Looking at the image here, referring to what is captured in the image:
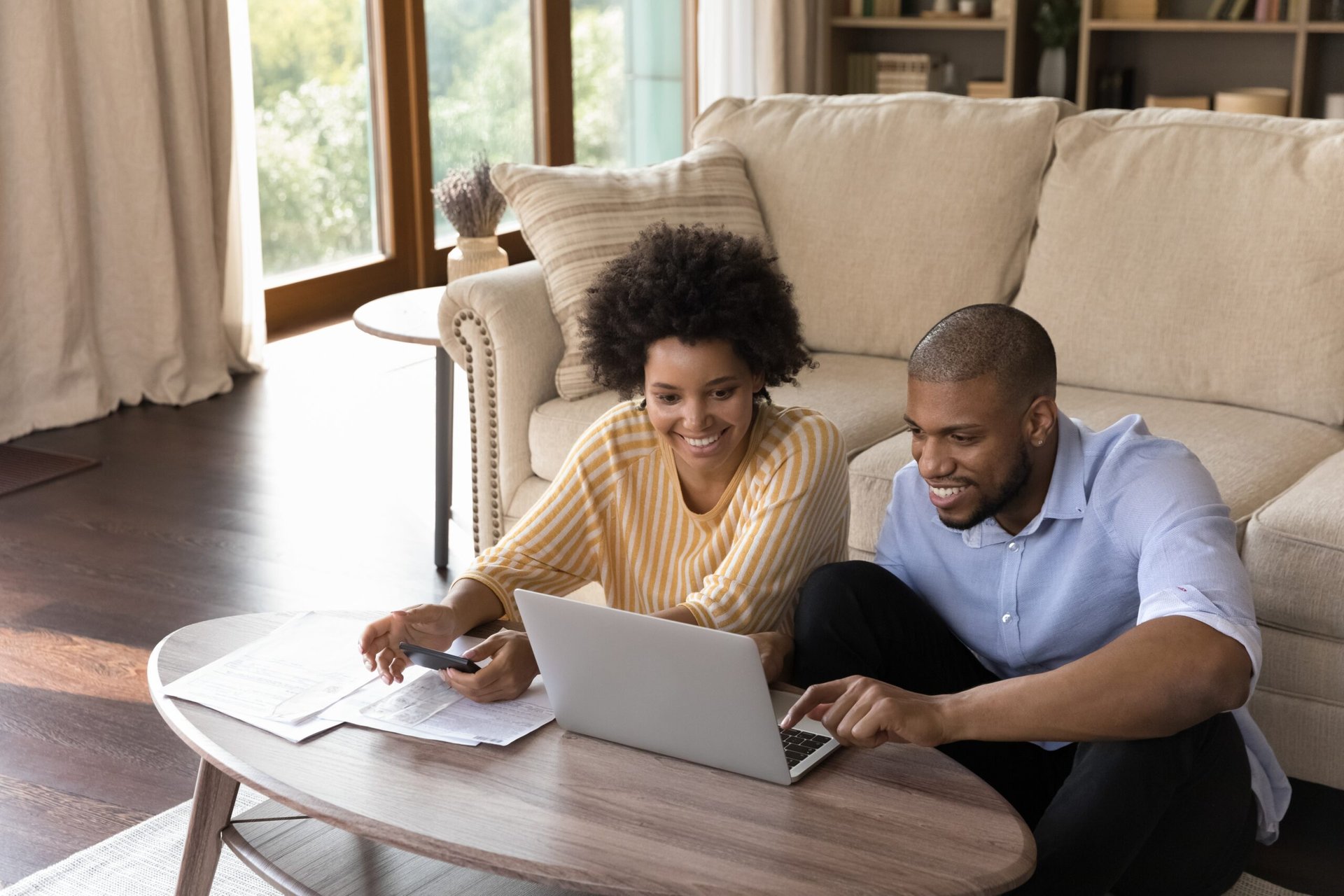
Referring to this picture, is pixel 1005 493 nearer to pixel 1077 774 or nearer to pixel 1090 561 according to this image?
pixel 1090 561

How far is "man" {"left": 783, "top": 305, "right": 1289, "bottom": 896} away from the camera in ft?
4.48

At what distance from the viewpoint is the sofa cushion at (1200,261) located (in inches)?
95.7

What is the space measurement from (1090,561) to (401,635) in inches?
29.5

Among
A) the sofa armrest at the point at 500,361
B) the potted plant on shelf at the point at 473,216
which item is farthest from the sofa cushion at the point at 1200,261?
the potted plant on shelf at the point at 473,216

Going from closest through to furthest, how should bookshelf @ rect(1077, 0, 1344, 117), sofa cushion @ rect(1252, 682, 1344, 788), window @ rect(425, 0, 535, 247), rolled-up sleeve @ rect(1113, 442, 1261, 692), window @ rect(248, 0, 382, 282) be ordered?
1. rolled-up sleeve @ rect(1113, 442, 1261, 692)
2. sofa cushion @ rect(1252, 682, 1344, 788)
3. window @ rect(248, 0, 382, 282)
4. bookshelf @ rect(1077, 0, 1344, 117)
5. window @ rect(425, 0, 535, 247)

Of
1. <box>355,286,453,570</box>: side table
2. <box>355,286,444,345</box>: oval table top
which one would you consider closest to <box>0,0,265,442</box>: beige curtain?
<box>355,286,444,345</box>: oval table top

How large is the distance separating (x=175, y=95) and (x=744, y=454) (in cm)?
278

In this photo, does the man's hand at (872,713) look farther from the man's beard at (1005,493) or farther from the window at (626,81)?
the window at (626,81)

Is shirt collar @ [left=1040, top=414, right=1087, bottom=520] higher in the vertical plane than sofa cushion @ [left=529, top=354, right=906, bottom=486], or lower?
higher

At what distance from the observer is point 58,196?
3736mm

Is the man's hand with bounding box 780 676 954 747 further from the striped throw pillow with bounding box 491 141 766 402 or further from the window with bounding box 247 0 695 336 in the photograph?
the window with bounding box 247 0 695 336

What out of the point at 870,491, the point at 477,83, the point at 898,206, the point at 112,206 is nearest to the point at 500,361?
the point at 870,491

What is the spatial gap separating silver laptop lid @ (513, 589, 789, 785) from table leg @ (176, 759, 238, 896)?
381 mm

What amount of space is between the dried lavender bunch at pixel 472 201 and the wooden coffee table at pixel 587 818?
1688 millimetres
